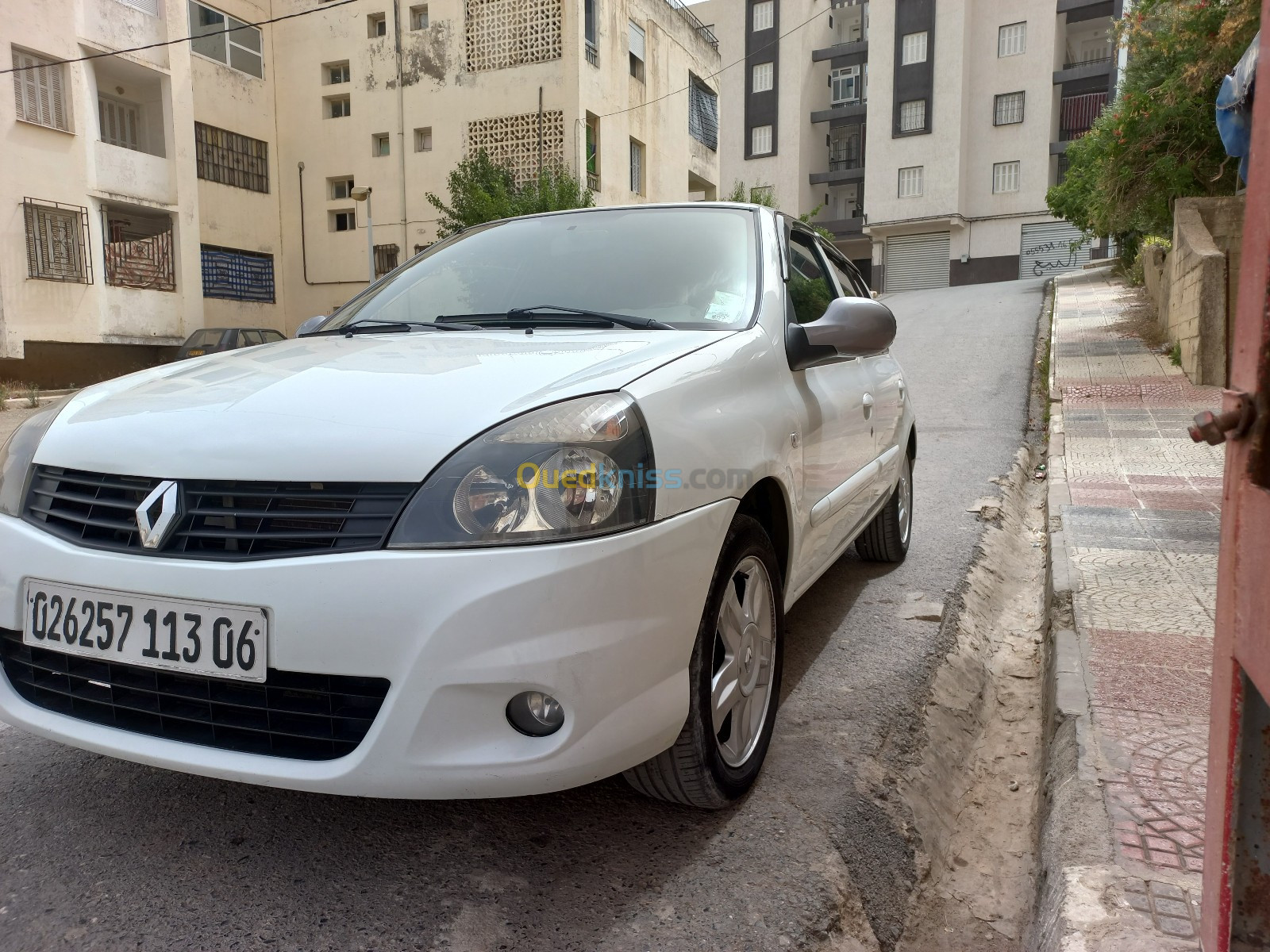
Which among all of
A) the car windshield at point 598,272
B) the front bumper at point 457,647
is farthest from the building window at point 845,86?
the front bumper at point 457,647

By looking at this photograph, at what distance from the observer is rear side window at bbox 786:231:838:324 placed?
3.10 m

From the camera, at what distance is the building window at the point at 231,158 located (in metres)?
22.2

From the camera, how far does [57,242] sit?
58.3 feet

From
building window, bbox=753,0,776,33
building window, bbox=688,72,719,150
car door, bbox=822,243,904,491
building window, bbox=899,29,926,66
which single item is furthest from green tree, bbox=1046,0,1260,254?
building window, bbox=753,0,776,33

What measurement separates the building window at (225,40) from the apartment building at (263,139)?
6 centimetres

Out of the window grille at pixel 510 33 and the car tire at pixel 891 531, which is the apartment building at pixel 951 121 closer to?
the window grille at pixel 510 33

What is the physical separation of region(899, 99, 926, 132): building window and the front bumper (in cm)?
4041

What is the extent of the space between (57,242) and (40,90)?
2.69 m

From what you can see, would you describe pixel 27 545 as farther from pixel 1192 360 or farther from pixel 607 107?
pixel 607 107

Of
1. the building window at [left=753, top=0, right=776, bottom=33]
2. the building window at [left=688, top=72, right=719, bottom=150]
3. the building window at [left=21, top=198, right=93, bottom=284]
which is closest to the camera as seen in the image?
the building window at [left=21, top=198, right=93, bottom=284]

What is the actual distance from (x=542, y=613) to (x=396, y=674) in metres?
0.28

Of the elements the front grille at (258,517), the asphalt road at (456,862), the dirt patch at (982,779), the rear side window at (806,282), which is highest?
the rear side window at (806,282)

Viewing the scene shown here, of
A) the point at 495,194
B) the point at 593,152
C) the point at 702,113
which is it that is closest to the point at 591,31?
the point at 593,152

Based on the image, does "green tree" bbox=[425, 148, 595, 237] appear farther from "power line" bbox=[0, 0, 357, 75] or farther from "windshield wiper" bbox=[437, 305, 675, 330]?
"windshield wiper" bbox=[437, 305, 675, 330]
